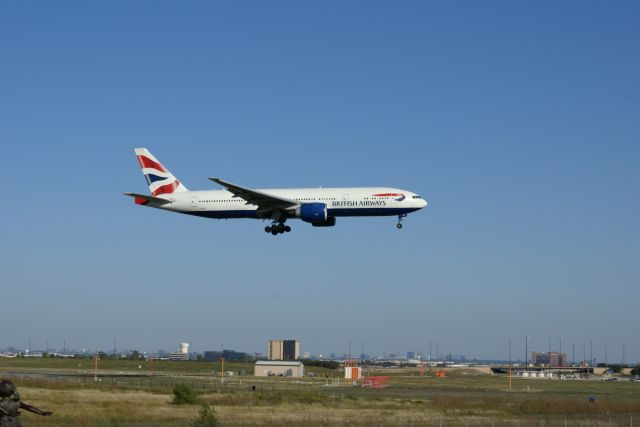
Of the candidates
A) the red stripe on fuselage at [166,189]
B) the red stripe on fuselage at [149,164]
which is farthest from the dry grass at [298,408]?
the red stripe on fuselage at [149,164]

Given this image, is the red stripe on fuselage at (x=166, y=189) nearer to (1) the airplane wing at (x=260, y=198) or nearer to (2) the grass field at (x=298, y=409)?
(1) the airplane wing at (x=260, y=198)

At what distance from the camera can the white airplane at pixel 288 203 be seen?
69.0 m

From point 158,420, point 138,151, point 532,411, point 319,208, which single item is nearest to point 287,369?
point 138,151

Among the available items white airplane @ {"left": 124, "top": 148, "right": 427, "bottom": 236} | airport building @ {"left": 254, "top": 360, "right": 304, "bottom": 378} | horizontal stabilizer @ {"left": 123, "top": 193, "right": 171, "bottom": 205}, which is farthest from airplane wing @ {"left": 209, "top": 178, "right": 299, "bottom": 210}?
airport building @ {"left": 254, "top": 360, "right": 304, "bottom": 378}

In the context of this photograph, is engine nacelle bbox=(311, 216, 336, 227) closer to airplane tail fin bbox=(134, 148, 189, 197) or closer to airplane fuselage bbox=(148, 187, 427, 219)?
airplane fuselage bbox=(148, 187, 427, 219)

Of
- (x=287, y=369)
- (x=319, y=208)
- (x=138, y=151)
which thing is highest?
(x=138, y=151)

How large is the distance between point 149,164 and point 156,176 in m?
1.92

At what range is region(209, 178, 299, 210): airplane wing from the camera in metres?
68.6

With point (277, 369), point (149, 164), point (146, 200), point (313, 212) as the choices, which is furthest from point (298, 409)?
point (277, 369)

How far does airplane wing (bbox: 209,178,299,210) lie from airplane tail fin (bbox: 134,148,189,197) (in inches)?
436

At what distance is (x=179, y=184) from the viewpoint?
265 feet

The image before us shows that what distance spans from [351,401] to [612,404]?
66.5 ft

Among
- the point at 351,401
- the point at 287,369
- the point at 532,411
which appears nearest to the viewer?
the point at 532,411

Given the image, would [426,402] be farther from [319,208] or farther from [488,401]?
[319,208]
